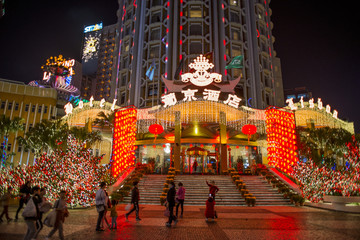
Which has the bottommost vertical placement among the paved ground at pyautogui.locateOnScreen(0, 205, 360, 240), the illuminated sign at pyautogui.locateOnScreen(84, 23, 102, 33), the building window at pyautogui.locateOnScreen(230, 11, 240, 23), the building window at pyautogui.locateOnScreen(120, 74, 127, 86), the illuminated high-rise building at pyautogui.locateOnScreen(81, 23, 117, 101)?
the paved ground at pyautogui.locateOnScreen(0, 205, 360, 240)

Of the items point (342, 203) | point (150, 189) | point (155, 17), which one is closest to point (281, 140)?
point (342, 203)

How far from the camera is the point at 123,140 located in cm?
1831

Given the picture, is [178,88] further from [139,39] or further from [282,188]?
[139,39]

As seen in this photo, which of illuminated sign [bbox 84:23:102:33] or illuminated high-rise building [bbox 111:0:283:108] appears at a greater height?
illuminated sign [bbox 84:23:102:33]

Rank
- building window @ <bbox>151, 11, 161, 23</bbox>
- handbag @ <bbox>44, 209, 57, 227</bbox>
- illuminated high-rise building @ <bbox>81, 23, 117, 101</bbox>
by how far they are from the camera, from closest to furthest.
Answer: handbag @ <bbox>44, 209, 57, 227</bbox> → building window @ <bbox>151, 11, 161, 23</bbox> → illuminated high-rise building @ <bbox>81, 23, 117, 101</bbox>

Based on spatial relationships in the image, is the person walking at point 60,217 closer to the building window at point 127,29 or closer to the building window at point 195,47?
the building window at point 195,47

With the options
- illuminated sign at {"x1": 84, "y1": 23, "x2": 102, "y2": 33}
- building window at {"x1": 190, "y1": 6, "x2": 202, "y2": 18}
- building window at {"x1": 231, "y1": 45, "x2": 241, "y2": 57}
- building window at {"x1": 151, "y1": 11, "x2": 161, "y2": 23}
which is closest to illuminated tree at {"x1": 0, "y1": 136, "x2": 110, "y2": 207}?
building window at {"x1": 231, "y1": 45, "x2": 241, "y2": 57}

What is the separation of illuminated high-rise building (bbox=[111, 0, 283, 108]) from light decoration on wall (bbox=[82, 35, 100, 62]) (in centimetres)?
7108

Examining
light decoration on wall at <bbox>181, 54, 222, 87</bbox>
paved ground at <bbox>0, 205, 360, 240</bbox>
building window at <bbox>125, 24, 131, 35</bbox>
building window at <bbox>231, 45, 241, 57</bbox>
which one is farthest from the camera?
building window at <bbox>125, 24, 131, 35</bbox>

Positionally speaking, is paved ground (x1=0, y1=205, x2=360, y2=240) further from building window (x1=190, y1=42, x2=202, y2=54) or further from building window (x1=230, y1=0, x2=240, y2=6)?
building window (x1=230, y1=0, x2=240, y2=6)

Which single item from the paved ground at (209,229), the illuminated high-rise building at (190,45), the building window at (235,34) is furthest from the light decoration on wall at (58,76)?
the paved ground at (209,229)

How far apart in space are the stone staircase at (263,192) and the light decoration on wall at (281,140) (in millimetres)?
1931

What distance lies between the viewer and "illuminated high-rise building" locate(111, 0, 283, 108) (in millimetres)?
33344

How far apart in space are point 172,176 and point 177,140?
4.74m
